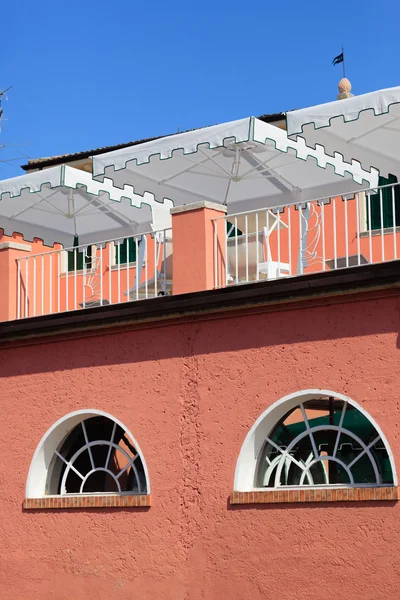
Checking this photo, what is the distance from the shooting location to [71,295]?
15602mm

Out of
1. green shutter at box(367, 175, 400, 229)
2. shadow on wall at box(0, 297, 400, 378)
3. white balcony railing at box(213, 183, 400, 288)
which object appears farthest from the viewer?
green shutter at box(367, 175, 400, 229)

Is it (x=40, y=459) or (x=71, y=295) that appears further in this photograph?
(x=71, y=295)

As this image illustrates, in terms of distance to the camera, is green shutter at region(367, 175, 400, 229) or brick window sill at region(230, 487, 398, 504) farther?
green shutter at region(367, 175, 400, 229)

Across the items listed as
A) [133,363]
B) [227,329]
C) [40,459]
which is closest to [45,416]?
[40,459]

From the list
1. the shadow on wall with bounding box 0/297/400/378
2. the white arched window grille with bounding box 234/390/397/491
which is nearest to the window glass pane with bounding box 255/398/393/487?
the white arched window grille with bounding box 234/390/397/491

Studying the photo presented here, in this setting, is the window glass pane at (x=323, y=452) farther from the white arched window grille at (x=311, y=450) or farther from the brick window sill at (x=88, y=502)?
the brick window sill at (x=88, y=502)

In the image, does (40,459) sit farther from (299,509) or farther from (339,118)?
(339,118)

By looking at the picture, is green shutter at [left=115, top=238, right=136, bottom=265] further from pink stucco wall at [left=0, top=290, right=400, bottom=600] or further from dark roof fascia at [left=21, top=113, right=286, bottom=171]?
pink stucco wall at [left=0, top=290, right=400, bottom=600]

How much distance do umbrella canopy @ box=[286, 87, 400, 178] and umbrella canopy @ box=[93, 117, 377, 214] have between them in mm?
188

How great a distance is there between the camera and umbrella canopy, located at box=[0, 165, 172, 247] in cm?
1274

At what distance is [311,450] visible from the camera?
32.4 ft

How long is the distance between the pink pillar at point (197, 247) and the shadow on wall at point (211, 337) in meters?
0.46

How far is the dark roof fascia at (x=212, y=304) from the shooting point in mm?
9008

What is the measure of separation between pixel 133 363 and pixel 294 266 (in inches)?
131
